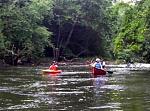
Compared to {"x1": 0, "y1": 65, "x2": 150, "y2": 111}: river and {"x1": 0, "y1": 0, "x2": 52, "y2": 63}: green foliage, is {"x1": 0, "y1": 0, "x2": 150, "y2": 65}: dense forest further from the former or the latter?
{"x1": 0, "y1": 65, "x2": 150, "y2": 111}: river

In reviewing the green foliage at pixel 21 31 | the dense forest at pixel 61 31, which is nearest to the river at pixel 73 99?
the dense forest at pixel 61 31

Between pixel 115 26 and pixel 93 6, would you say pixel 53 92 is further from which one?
pixel 115 26

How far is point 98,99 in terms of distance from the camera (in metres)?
22.9

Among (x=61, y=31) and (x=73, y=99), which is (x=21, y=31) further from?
(x=73, y=99)

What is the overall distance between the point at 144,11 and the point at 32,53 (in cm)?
4217

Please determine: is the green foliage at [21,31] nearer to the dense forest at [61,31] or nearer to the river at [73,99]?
the dense forest at [61,31]

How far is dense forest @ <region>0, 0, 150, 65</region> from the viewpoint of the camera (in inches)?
2832

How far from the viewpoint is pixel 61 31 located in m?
95.0

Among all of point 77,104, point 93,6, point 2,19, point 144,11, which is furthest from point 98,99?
point 93,6

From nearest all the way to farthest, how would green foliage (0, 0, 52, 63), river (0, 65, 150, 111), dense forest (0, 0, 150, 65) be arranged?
river (0, 65, 150, 111) → dense forest (0, 0, 150, 65) → green foliage (0, 0, 52, 63)

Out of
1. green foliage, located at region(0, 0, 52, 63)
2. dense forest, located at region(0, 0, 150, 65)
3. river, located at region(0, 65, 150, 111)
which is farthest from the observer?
green foliage, located at region(0, 0, 52, 63)

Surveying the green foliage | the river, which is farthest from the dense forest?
the river

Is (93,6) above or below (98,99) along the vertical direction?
above

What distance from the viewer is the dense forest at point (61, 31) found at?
236ft
